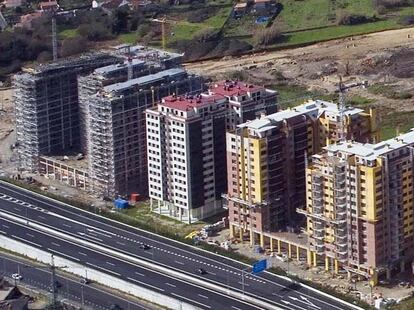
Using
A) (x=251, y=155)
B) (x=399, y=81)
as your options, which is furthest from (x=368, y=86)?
(x=251, y=155)

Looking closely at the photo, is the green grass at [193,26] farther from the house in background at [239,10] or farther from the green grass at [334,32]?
the green grass at [334,32]

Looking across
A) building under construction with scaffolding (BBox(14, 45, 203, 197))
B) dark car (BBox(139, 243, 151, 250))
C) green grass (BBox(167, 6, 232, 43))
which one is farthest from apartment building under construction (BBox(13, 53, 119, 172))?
green grass (BBox(167, 6, 232, 43))

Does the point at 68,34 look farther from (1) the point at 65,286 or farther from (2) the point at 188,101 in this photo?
(1) the point at 65,286

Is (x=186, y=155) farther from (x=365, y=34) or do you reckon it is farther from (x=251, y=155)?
(x=365, y=34)

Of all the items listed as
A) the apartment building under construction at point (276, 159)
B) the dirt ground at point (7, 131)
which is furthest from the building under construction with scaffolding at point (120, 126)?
the apartment building under construction at point (276, 159)

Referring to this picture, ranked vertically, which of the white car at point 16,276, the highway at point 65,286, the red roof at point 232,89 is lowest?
the highway at point 65,286
